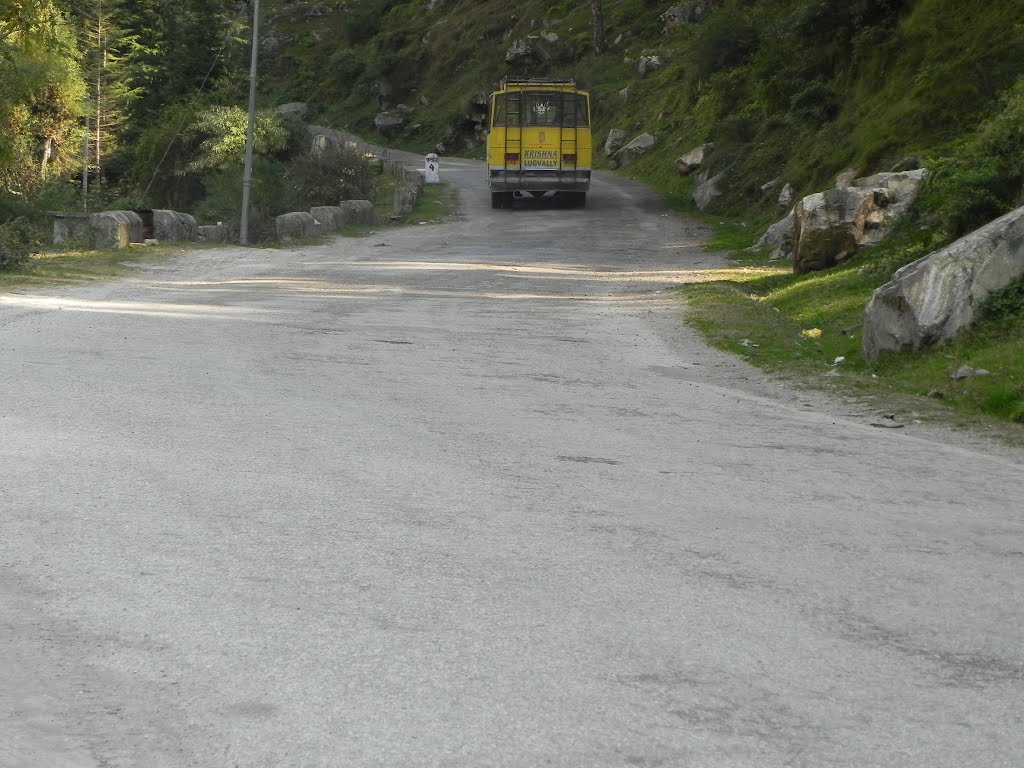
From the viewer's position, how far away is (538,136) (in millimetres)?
38188

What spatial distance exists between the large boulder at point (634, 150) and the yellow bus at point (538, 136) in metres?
13.2

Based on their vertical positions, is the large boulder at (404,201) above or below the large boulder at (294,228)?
above

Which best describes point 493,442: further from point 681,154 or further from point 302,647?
point 681,154

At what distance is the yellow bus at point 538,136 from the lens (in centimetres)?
3809

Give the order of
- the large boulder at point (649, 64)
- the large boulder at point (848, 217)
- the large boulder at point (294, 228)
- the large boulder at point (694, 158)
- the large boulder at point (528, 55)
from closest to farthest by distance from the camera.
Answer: the large boulder at point (848, 217)
the large boulder at point (294, 228)
the large boulder at point (694, 158)
the large boulder at point (649, 64)
the large boulder at point (528, 55)

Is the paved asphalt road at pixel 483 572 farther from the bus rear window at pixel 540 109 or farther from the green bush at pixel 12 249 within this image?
the bus rear window at pixel 540 109

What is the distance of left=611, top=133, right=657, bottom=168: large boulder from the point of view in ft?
168

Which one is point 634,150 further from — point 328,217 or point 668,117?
point 328,217

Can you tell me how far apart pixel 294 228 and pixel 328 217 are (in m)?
2.28

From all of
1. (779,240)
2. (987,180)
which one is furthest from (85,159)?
(987,180)

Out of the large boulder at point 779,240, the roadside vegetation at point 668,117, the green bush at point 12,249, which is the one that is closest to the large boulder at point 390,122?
the roadside vegetation at point 668,117

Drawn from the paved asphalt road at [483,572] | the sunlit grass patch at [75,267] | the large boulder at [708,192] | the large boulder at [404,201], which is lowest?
the paved asphalt road at [483,572]

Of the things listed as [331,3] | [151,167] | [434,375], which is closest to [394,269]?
[434,375]

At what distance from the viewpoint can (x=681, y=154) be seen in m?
45.9
